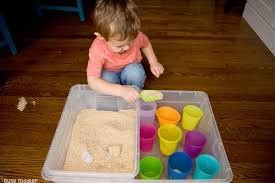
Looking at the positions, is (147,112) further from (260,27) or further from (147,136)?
(260,27)

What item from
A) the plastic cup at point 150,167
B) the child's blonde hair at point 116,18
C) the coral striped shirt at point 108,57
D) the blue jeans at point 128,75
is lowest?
the plastic cup at point 150,167

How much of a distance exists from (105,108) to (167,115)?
24 cm

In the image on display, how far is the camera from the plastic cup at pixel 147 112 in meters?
0.96

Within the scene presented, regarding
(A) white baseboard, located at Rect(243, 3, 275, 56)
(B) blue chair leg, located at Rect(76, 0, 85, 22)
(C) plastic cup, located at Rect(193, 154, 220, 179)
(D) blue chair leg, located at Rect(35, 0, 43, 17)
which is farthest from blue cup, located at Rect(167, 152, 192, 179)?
(D) blue chair leg, located at Rect(35, 0, 43, 17)

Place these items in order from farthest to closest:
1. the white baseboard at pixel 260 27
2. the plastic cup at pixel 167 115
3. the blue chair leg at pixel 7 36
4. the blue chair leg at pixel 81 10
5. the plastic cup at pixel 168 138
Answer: the blue chair leg at pixel 81 10
the white baseboard at pixel 260 27
the blue chair leg at pixel 7 36
the plastic cup at pixel 167 115
the plastic cup at pixel 168 138

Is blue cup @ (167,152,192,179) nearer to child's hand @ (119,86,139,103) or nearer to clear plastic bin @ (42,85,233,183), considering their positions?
clear plastic bin @ (42,85,233,183)

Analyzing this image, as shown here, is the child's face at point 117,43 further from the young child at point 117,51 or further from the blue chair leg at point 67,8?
the blue chair leg at point 67,8

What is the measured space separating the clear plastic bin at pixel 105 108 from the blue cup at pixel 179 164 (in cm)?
3

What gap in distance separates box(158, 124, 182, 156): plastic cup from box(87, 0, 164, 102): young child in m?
0.15

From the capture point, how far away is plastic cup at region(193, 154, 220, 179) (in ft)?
2.56

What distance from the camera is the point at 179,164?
0.82 m

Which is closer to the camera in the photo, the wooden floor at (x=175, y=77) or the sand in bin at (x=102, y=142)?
the sand in bin at (x=102, y=142)

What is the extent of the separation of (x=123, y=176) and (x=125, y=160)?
98 millimetres

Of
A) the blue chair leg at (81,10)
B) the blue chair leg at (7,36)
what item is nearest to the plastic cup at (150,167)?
the blue chair leg at (7,36)
